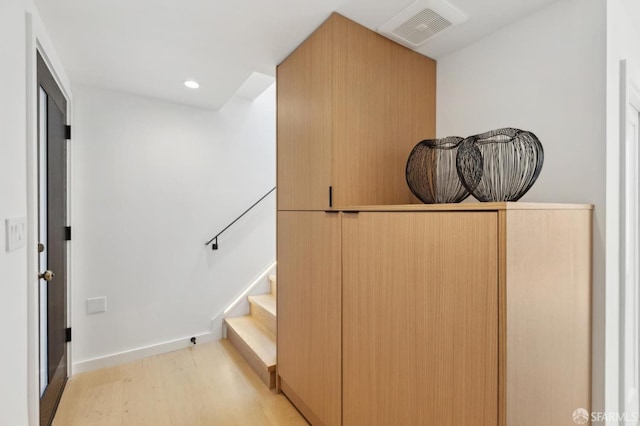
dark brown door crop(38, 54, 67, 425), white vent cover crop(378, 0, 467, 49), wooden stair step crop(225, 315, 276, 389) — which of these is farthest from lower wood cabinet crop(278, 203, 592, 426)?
dark brown door crop(38, 54, 67, 425)

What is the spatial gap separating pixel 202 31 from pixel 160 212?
165 cm

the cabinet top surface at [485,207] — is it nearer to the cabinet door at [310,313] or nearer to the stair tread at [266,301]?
the cabinet door at [310,313]

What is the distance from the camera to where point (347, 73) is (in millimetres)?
1628

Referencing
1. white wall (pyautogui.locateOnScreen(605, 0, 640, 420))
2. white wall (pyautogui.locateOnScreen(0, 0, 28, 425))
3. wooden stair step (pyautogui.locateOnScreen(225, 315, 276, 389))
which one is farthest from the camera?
wooden stair step (pyautogui.locateOnScreen(225, 315, 276, 389))

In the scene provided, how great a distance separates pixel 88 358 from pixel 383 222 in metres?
2.68

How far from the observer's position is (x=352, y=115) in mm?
1647

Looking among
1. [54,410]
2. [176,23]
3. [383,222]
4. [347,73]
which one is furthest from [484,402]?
[54,410]

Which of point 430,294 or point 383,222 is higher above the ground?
point 383,222

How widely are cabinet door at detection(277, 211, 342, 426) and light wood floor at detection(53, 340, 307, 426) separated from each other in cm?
23

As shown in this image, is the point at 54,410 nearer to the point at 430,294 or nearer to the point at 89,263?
the point at 89,263

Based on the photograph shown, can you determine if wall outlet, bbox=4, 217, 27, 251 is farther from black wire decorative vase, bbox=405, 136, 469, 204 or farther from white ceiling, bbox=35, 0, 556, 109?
black wire decorative vase, bbox=405, 136, 469, 204

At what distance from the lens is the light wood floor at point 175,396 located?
74.3 inches

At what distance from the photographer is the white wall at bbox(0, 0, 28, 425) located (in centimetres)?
107

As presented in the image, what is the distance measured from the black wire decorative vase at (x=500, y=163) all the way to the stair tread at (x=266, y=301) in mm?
2061
